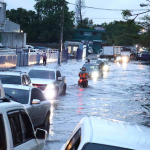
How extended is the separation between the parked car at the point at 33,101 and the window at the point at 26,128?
4.96 metres

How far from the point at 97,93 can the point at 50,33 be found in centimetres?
7566

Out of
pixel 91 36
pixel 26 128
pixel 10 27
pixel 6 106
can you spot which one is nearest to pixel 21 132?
pixel 26 128

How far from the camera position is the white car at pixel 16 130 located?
4180mm

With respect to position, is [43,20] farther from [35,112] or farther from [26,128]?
[26,128]

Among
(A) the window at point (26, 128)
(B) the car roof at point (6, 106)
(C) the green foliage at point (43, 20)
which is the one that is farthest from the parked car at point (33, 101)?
(C) the green foliage at point (43, 20)

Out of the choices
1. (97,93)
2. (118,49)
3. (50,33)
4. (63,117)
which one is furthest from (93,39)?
(63,117)

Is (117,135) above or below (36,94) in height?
above

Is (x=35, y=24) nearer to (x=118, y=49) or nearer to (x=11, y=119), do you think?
(x=118, y=49)

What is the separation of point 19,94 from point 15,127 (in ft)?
→ 21.5

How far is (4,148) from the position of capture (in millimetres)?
4164

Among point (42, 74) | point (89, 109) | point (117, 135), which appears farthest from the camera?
point (42, 74)

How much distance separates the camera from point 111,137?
13.3ft

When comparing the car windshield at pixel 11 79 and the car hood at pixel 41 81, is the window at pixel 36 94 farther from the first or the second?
the car hood at pixel 41 81

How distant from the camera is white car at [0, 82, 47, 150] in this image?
418cm
